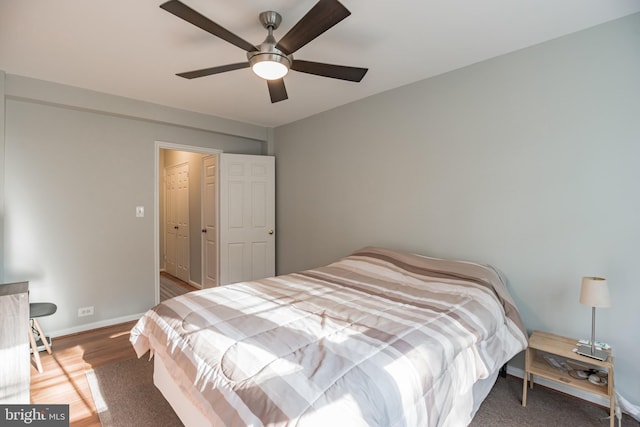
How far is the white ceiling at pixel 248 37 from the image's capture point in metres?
1.81

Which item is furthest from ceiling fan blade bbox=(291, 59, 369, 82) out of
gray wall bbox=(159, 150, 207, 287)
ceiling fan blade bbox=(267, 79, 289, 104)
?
gray wall bbox=(159, 150, 207, 287)

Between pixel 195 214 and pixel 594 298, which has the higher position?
pixel 195 214

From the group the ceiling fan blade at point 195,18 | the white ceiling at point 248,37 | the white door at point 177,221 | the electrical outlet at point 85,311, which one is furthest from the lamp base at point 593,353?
the white door at point 177,221

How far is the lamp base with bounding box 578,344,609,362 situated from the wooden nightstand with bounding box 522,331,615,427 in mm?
18

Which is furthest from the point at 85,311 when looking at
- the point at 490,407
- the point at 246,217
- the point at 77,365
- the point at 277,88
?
the point at 490,407

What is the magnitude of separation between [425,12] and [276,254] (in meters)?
3.46

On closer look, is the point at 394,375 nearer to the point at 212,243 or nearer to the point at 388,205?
the point at 388,205

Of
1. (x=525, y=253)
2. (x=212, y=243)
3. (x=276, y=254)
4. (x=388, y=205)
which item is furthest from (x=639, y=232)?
(x=212, y=243)

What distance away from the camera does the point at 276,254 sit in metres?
4.47

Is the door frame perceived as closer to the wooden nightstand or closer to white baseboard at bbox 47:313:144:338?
white baseboard at bbox 47:313:144:338

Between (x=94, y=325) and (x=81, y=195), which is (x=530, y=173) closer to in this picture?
(x=81, y=195)

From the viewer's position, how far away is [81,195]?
3.14m

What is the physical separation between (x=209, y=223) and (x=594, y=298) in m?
4.17

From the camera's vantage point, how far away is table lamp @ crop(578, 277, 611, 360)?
1.77m
